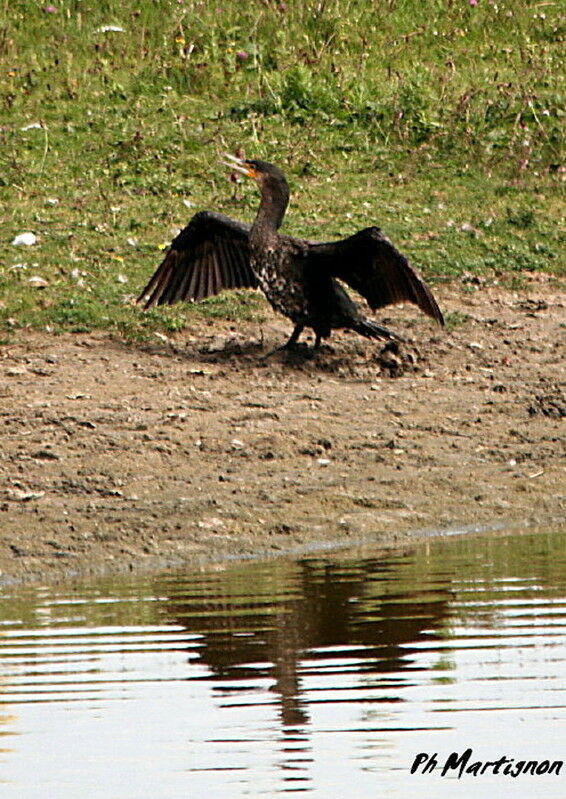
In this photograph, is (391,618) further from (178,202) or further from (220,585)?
(178,202)

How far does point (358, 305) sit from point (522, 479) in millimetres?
2396

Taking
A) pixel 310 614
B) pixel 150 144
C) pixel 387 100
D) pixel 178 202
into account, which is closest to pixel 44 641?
pixel 310 614

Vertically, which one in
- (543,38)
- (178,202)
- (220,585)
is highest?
(543,38)

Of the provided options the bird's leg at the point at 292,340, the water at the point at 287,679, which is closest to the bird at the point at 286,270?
the bird's leg at the point at 292,340

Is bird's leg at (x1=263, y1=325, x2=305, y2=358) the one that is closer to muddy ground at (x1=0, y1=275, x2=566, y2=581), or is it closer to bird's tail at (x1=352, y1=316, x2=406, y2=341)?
muddy ground at (x1=0, y1=275, x2=566, y2=581)

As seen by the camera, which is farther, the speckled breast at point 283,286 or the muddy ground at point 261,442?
the speckled breast at point 283,286

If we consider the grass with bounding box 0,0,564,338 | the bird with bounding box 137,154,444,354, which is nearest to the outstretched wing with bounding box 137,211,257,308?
the bird with bounding box 137,154,444,354

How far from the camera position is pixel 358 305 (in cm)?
1032

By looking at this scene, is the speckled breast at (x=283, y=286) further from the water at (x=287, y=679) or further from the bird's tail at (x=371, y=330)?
the water at (x=287, y=679)

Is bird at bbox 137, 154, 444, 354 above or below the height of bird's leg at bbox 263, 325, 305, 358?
above

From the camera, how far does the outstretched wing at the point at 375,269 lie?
8930 mm

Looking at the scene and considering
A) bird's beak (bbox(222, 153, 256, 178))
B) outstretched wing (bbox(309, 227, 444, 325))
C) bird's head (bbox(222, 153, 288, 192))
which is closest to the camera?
outstretched wing (bbox(309, 227, 444, 325))

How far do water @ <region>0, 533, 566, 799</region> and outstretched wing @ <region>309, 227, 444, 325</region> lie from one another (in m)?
2.32

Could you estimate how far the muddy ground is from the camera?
7.35 metres
